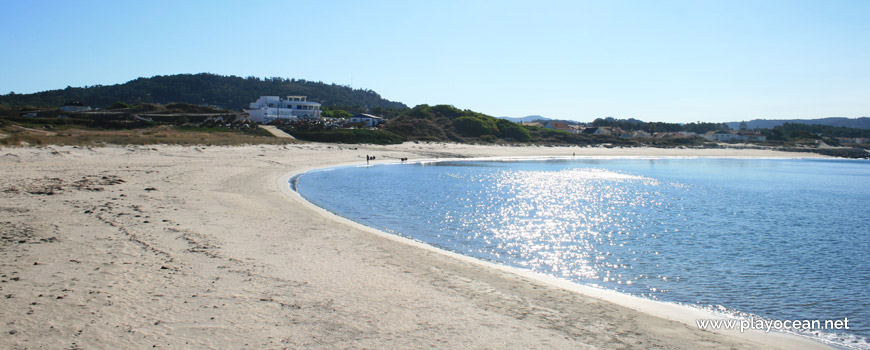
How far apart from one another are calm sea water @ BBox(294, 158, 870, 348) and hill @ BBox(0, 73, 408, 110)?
102 metres

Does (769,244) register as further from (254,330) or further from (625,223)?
(254,330)

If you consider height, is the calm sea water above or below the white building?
below

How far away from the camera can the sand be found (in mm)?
5945

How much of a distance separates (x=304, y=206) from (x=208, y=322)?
11.7 meters

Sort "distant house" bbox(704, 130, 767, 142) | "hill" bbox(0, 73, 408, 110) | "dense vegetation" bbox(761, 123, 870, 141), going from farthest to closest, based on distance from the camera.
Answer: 1. "dense vegetation" bbox(761, 123, 870, 141)
2. "distant house" bbox(704, 130, 767, 142)
3. "hill" bbox(0, 73, 408, 110)

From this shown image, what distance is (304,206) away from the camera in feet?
58.1

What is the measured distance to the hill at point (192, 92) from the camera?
115 m

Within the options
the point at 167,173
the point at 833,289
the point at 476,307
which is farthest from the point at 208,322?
the point at 167,173

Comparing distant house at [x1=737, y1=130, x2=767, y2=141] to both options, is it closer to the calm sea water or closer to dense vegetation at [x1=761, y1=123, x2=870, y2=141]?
dense vegetation at [x1=761, y1=123, x2=870, y2=141]

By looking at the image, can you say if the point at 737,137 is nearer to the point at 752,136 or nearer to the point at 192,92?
the point at 752,136

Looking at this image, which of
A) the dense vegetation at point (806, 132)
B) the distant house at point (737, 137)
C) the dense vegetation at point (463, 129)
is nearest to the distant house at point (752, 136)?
the distant house at point (737, 137)

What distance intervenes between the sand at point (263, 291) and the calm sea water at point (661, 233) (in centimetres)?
183

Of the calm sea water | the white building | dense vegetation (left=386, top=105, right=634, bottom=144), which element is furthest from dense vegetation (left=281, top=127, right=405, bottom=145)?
the calm sea water

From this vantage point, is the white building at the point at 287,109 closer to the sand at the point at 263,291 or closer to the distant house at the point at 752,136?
the sand at the point at 263,291
